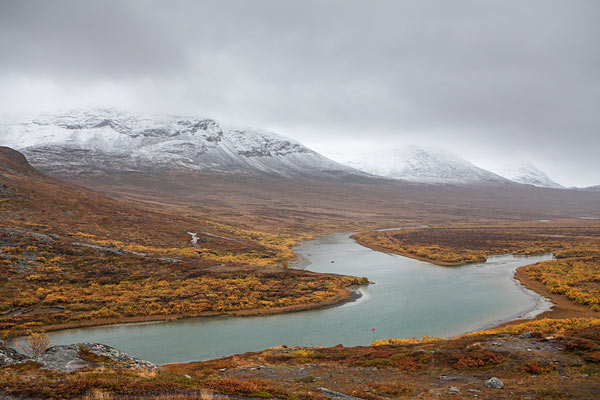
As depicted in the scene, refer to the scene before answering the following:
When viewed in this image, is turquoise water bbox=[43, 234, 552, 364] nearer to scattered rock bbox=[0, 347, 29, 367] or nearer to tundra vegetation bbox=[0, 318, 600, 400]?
tundra vegetation bbox=[0, 318, 600, 400]

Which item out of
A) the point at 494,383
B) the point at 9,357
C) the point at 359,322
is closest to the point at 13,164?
the point at 9,357

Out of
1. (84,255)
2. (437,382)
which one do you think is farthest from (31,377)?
(84,255)

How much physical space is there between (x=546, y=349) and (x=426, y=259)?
51.8 meters

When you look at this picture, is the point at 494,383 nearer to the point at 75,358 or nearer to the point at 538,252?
the point at 75,358

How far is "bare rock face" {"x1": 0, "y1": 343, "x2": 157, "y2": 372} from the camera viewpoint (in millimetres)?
14398

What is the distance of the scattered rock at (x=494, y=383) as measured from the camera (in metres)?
13.7

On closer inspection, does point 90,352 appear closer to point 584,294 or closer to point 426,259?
point 584,294

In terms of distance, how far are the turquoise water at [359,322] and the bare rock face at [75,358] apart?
798 centimetres

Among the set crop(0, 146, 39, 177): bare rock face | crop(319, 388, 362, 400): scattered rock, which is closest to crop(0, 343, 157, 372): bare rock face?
crop(319, 388, 362, 400): scattered rock

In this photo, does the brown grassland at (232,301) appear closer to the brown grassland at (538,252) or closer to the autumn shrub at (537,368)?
the autumn shrub at (537,368)

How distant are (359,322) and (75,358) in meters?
24.3

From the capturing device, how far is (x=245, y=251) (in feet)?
226

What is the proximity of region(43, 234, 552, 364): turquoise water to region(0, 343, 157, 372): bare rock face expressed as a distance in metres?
7.98

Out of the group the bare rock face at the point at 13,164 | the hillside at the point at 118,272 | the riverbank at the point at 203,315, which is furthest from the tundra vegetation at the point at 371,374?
the bare rock face at the point at 13,164
